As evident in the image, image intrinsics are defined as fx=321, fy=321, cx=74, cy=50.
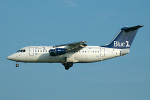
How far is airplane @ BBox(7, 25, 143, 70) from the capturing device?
42188 millimetres

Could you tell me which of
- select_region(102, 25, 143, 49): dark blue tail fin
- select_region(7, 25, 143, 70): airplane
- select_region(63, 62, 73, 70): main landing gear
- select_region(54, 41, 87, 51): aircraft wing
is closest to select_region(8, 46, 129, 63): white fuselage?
select_region(7, 25, 143, 70): airplane

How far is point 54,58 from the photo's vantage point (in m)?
42.4

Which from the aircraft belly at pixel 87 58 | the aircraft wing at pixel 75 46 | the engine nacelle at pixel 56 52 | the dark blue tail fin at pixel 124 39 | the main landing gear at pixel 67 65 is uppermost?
the dark blue tail fin at pixel 124 39

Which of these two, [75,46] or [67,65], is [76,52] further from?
[67,65]

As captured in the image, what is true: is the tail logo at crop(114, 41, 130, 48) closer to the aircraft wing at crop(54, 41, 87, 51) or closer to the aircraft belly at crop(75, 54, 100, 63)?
the aircraft belly at crop(75, 54, 100, 63)

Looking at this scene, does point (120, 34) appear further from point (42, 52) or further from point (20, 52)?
point (20, 52)

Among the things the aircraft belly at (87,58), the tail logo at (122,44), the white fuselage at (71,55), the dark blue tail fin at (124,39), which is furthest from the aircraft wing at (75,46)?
the tail logo at (122,44)

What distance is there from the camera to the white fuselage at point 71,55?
4231 cm

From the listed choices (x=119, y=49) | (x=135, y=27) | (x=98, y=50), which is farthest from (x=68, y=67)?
(x=135, y=27)

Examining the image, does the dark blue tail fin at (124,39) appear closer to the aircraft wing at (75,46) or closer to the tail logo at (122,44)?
the tail logo at (122,44)

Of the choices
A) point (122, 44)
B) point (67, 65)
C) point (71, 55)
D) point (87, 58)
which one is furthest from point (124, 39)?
point (67, 65)

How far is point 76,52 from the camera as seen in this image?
4288cm

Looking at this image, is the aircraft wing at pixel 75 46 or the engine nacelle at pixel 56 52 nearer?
the engine nacelle at pixel 56 52

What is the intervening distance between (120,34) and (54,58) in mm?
9785
